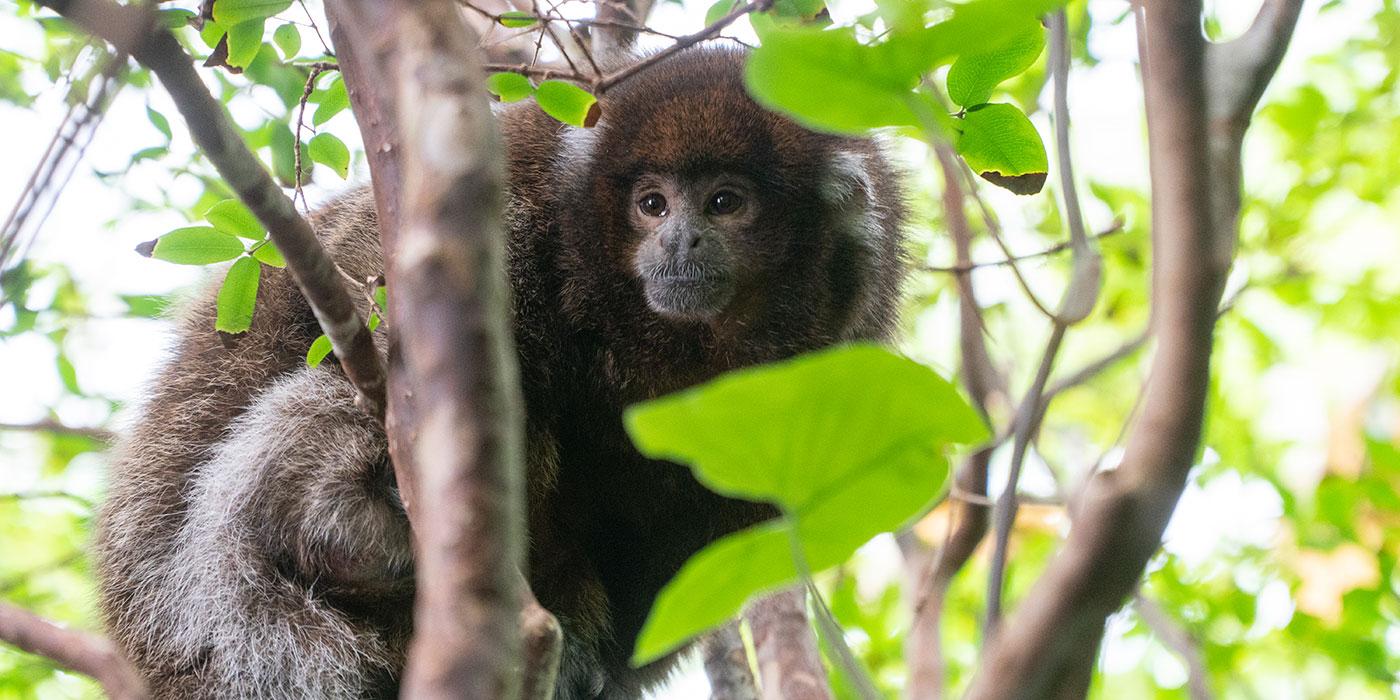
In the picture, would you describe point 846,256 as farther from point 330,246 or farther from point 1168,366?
point 1168,366

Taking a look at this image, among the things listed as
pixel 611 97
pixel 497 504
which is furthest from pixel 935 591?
pixel 497 504

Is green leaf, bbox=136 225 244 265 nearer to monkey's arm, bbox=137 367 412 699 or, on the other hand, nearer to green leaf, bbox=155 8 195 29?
green leaf, bbox=155 8 195 29

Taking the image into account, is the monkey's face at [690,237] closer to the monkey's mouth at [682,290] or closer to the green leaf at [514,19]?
the monkey's mouth at [682,290]

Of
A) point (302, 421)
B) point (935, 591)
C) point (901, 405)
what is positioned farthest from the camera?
point (935, 591)

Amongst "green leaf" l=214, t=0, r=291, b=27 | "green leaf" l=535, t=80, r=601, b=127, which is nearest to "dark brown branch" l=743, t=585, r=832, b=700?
"green leaf" l=535, t=80, r=601, b=127

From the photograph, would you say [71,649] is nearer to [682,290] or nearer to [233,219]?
[233,219]

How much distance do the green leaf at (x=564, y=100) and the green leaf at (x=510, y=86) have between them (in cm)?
4

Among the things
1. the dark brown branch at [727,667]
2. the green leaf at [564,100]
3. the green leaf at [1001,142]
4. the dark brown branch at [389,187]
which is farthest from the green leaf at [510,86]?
the dark brown branch at [727,667]

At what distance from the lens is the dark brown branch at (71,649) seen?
69.0 inches

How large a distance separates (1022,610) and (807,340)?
290 centimetres

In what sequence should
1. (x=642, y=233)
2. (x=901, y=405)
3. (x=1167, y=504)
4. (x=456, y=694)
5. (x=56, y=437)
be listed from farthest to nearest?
(x=56, y=437)
(x=642, y=233)
(x=901, y=405)
(x=1167, y=504)
(x=456, y=694)

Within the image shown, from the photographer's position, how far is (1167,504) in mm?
1072

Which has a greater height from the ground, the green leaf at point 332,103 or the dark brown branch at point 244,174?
the green leaf at point 332,103

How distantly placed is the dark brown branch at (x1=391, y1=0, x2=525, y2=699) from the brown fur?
7.71ft
